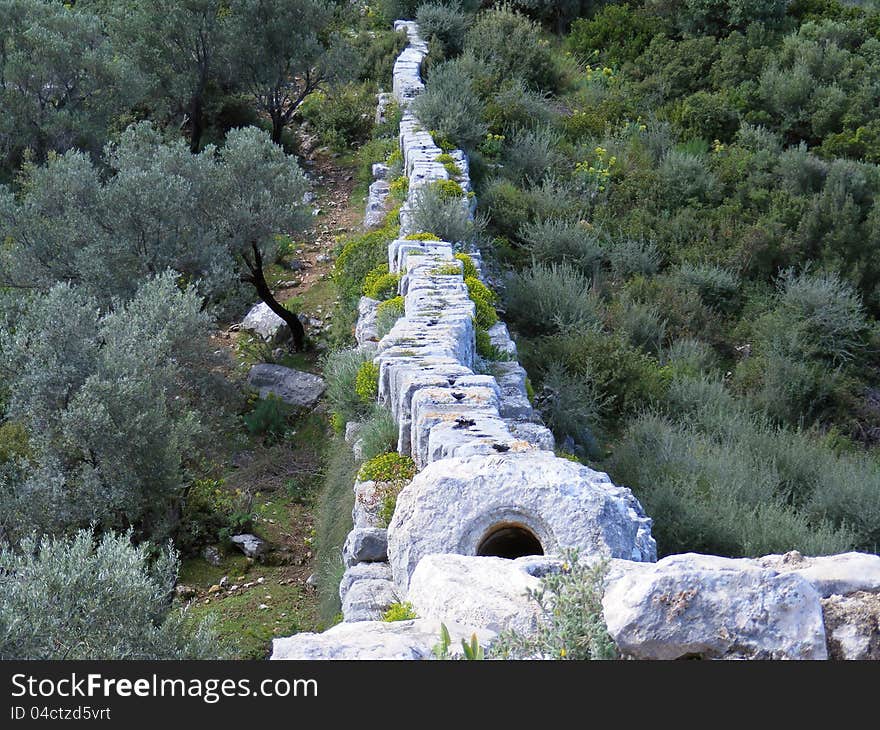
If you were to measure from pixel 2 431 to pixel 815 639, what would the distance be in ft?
24.6

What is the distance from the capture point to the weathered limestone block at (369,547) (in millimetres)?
5996

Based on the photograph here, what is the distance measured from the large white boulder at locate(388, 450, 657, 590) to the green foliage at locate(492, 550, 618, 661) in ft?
3.08

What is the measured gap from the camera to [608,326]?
11078mm

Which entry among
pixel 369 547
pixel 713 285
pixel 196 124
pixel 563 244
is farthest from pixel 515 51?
pixel 369 547

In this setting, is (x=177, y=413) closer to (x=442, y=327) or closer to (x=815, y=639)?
(x=442, y=327)

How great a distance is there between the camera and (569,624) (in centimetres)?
352

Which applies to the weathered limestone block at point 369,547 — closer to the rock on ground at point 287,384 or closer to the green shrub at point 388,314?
the green shrub at point 388,314

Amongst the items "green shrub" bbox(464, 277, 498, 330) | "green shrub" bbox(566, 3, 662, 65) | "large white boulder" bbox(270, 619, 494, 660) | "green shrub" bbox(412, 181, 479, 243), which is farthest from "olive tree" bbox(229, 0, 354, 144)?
"large white boulder" bbox(270, 619, 494, 660)

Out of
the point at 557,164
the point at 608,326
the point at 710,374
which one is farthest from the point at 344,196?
the point at 710,374

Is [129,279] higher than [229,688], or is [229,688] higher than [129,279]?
[229,688]

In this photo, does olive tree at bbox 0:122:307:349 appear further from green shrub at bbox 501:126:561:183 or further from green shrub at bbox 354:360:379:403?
green shrub at bbox 501:126:561:183

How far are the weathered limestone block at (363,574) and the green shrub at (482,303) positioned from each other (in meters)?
3.38

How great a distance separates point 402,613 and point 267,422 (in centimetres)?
642

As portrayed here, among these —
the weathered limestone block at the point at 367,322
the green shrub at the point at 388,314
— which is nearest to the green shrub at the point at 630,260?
the weathered limestone block at the point at 367,322
